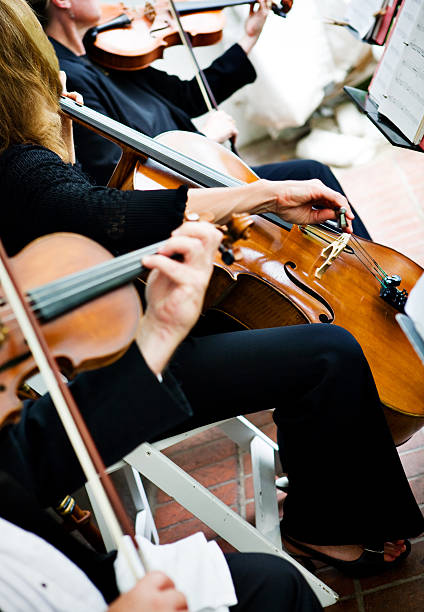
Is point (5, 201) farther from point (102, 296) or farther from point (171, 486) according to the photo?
point (171, 486)

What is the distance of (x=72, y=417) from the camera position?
713mm

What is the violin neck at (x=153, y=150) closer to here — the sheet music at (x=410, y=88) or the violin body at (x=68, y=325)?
the sheet music at (x=410, y=88)

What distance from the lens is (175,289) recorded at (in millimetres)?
824

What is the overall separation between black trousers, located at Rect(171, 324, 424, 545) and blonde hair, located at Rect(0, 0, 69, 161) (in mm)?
513

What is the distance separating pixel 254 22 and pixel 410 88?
3.54 feet

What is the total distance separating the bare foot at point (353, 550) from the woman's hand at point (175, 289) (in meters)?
0.61

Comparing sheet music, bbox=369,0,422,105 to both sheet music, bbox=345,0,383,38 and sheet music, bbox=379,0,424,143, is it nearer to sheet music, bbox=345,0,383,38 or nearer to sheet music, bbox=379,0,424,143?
sheet music, bbox=379,0,424,143

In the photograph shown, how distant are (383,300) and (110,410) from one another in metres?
0.65

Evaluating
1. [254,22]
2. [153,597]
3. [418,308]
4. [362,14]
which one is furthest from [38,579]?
[254,22]

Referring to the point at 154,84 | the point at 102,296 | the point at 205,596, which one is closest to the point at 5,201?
the point at 102,296

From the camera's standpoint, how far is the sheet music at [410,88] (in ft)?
3.88

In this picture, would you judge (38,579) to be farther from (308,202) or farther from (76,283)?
(308,202)

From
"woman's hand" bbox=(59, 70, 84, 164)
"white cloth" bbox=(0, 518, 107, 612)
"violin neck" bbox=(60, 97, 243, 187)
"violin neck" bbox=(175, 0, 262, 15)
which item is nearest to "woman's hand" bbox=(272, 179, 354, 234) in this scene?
"violin neck" bbox=(60, 97, 243, 187)

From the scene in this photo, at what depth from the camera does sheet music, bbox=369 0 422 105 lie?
3.97ft
